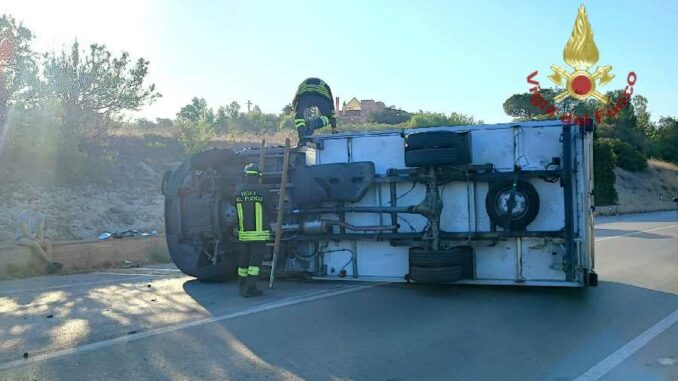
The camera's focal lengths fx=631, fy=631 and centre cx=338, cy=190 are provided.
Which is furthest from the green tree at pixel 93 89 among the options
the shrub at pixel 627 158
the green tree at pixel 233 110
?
the shrub at pixel 627 158

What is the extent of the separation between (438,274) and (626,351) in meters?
2.58

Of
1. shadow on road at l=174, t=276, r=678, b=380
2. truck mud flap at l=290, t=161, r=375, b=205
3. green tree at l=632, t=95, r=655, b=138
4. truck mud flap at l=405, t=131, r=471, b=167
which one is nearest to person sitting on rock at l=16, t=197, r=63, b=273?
shadow on road at l=174, t=276, r=678, b=380

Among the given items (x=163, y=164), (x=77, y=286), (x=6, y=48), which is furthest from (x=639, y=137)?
(x=77, y=286)

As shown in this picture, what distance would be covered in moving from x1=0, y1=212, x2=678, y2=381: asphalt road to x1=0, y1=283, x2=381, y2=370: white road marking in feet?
0.05

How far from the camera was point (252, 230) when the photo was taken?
8391 mm

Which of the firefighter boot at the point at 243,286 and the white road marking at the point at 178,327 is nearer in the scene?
the white road marking at the point at 178,327

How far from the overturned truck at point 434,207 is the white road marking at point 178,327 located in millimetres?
633

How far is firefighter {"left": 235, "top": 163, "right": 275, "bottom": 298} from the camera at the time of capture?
8.37 m

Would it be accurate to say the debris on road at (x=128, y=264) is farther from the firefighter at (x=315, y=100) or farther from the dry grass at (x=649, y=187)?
the dry grass at (x=649, y=187)

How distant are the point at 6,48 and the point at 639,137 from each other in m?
66.2

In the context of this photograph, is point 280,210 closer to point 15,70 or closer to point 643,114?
point 15,70

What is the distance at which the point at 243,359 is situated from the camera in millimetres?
5371

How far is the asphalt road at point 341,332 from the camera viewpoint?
16.7 ft

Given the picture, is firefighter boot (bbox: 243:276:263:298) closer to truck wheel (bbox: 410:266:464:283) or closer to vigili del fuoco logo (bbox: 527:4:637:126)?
truck wheel (bbox: 410:266:464:283)
